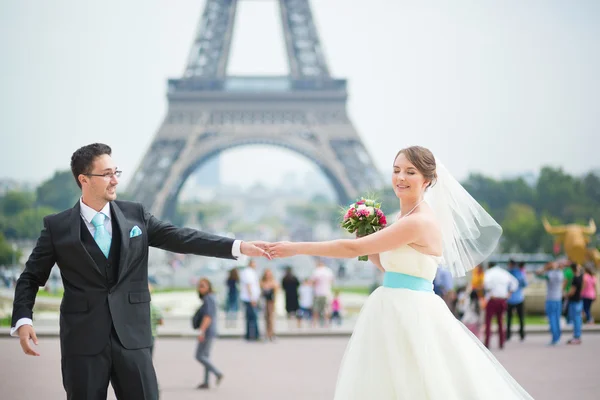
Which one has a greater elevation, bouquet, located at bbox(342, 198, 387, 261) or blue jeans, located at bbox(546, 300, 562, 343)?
bouquet, located at bbox(342, 198, 387, 261)

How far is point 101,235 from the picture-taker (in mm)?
3949

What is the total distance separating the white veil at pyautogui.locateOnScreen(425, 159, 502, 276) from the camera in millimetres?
4707

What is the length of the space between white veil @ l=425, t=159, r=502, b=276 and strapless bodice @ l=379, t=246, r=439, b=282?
54 cm

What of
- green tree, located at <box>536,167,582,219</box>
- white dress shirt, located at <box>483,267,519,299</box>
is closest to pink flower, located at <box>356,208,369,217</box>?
white dress shirt, located at <box>483,267,519,299</box>

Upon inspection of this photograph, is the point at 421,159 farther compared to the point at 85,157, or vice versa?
the point at 421,159

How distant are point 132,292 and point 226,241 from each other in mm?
622

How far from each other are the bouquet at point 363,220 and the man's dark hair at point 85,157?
144 centimetres

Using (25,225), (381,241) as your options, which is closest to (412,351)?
(381,241)

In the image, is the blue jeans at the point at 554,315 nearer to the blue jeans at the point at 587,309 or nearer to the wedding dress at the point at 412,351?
the blue jeans at the point at 587,309

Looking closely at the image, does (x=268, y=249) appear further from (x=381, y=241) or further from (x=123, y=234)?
(x=123, y=234)

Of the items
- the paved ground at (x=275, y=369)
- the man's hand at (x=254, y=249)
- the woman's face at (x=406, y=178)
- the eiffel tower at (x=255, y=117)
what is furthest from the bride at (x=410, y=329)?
the eiffel tower at (x=255, y=117)

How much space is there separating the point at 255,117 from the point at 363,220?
41.8m

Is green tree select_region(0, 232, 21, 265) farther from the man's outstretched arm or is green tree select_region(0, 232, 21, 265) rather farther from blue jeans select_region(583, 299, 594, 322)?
the man's outstretched arm

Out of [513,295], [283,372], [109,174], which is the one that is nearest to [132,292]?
[109,174]
